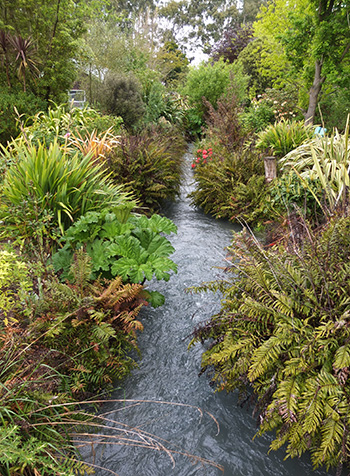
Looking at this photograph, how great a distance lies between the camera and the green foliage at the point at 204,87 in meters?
11.5

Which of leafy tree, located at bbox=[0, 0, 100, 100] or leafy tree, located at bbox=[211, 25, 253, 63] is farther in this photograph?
leafy tree, located at bbox=[211, 25, 253, 63]

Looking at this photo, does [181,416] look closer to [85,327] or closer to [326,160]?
[85,327]

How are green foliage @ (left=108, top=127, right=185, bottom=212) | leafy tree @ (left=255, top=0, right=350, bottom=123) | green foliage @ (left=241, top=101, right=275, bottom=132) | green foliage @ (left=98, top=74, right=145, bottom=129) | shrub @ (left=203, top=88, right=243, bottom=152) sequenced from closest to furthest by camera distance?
1. green foliage @ (left=108, top=127, right=185, bottom=212)
2. shrub @ (left=203, top=88, right=243, bottom=152)
3. leafy tree @ (left=255, top=0, right=350, bottom=123)
4. green foliage @ (left=98, top=74, right=145, bottom=129)
5. green foliage @ (left=241, top=101, right=275, bottom=132)

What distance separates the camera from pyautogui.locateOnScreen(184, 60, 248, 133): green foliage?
1149 centimetres

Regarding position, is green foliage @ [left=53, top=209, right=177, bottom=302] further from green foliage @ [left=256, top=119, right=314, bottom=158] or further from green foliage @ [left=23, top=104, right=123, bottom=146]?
green foliage @ [left=256, top=119, right=314, bottom=158]

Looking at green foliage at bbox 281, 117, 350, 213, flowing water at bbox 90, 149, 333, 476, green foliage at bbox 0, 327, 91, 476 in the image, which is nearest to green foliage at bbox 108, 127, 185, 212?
green foliage at bbox 281, 117, 350, 213

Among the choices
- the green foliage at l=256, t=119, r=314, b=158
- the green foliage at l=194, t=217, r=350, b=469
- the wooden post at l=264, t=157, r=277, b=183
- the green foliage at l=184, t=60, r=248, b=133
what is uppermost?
the green foliage at l=184, t=60, r=248, b=133

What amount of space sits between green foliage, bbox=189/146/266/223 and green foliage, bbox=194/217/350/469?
273cm

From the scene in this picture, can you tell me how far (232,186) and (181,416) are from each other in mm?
3800

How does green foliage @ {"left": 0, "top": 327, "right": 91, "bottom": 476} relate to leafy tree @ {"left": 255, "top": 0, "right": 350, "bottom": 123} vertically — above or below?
below

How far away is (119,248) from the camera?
2.42 meters

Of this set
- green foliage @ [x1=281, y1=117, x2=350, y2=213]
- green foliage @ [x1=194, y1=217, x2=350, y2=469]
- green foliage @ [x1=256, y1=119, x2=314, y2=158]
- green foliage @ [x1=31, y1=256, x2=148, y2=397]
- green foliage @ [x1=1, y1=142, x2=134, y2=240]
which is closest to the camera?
green foliage @ [x1=194, y1=217, x2=350, y2=469]

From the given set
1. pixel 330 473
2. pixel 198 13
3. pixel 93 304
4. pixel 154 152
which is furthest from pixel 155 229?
pixel 198 13

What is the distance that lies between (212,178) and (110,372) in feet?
13.0
